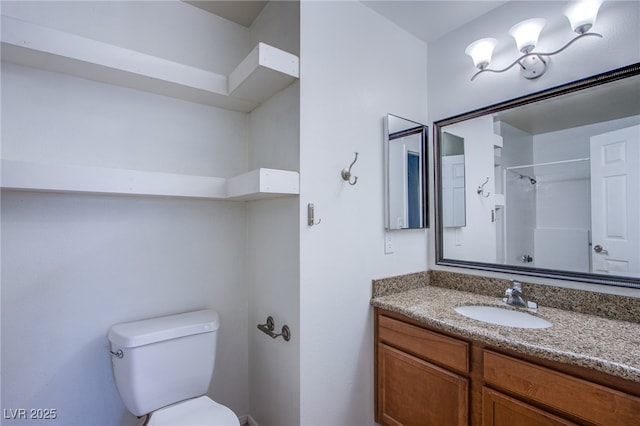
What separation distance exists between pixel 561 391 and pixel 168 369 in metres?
→ 1.55

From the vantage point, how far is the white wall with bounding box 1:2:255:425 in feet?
4.23

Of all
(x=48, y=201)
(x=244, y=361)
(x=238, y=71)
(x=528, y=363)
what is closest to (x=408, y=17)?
(x=238, y=71)

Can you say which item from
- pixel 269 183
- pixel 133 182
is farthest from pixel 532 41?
pixel 133 182

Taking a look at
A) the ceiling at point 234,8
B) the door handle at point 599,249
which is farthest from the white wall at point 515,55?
the ceiling at point 234,8

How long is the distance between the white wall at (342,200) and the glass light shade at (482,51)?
412mm

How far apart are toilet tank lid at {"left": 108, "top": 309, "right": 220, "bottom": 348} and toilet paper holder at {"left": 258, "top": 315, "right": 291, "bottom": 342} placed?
0.79 ft

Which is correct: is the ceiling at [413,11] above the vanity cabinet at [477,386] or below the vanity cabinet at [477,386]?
above

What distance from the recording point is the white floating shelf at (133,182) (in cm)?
115

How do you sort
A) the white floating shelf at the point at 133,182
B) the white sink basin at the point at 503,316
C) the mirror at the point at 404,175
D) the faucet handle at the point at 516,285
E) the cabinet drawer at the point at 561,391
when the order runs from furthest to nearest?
the mirror at the point at 404,175 < the faucet handle at the point at 516,285 < the white sink basin at the point at 503,316 < the white floating shelf at the point at 133,182 < the cabinet drawer at the point at 561,391

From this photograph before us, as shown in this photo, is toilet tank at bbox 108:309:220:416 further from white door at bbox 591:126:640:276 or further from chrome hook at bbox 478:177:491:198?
white door at bbox 591:126:640:276

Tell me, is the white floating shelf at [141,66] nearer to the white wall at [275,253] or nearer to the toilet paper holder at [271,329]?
the white wall at [275,253]

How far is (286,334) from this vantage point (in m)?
1.46

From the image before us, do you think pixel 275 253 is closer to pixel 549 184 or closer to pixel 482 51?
pixel 549 184

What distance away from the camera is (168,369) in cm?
138
